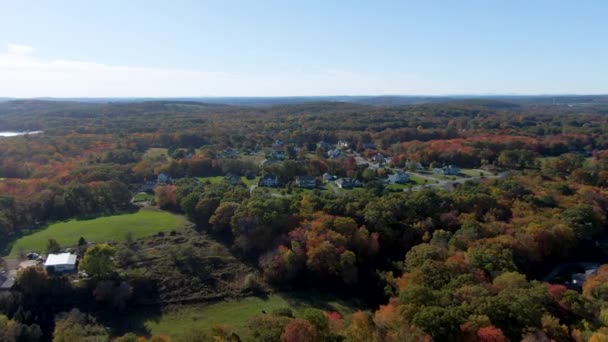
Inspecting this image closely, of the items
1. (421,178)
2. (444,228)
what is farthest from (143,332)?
(421,178)

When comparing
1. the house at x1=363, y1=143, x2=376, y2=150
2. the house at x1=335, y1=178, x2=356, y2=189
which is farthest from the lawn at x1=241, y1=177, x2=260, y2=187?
the house at x1=363, y1=143, x2=376, y2=150

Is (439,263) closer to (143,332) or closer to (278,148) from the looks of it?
(143,332)

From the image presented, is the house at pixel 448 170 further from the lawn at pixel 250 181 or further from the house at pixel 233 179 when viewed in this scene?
the house at pixel 233 179

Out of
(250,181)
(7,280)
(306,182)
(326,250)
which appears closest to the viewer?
(7,280)

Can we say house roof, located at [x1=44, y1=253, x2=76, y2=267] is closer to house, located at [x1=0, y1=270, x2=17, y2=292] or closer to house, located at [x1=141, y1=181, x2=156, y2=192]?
house, located at [x1=0, y1=270, x2=17, y2=292]

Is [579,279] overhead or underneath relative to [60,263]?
underneath

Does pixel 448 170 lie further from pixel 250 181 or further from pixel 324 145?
pixel 250 181

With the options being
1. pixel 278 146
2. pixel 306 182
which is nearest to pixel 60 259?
pixel 306 182
